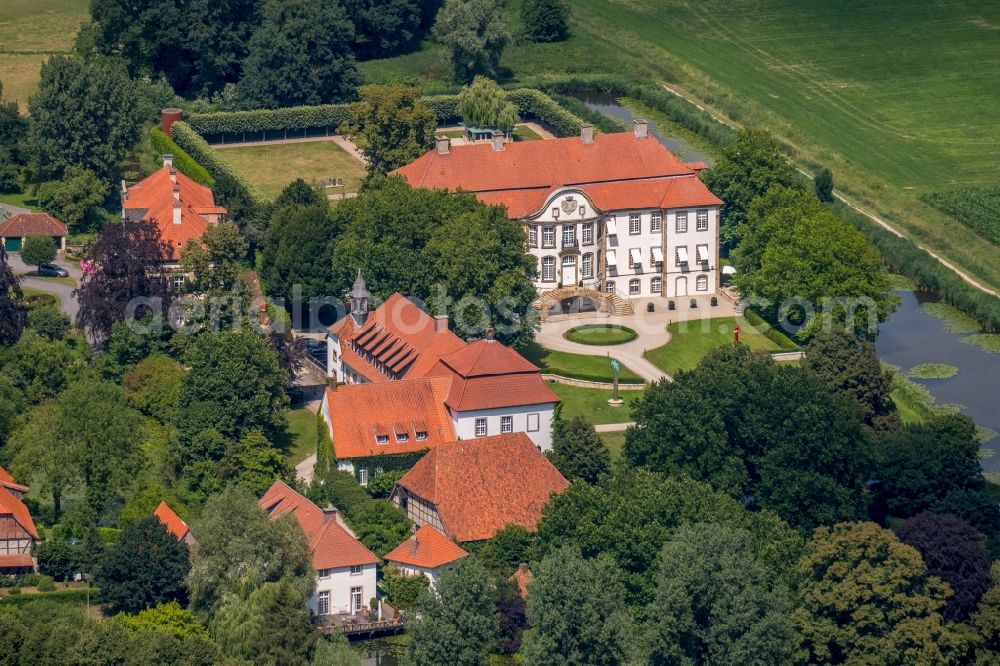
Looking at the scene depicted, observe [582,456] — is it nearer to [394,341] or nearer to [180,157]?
[394,341]

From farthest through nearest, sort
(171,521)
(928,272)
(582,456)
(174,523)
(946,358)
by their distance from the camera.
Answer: (928,272), (946,358), (582,456), (171,521), (174,523)

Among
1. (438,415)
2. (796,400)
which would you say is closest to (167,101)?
(438,415)

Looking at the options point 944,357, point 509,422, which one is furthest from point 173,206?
point 944,357

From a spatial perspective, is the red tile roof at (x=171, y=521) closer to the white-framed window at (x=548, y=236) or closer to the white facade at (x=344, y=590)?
the white facade at (x=344, y=590)

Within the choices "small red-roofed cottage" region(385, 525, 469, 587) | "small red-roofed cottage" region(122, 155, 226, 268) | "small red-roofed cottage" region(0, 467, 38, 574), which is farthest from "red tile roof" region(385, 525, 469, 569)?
"small red-roofed cottage" region(122, 155, 226, 268)

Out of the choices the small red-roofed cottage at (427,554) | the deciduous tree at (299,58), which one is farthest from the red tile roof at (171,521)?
the deciduous tree at (299,58)
